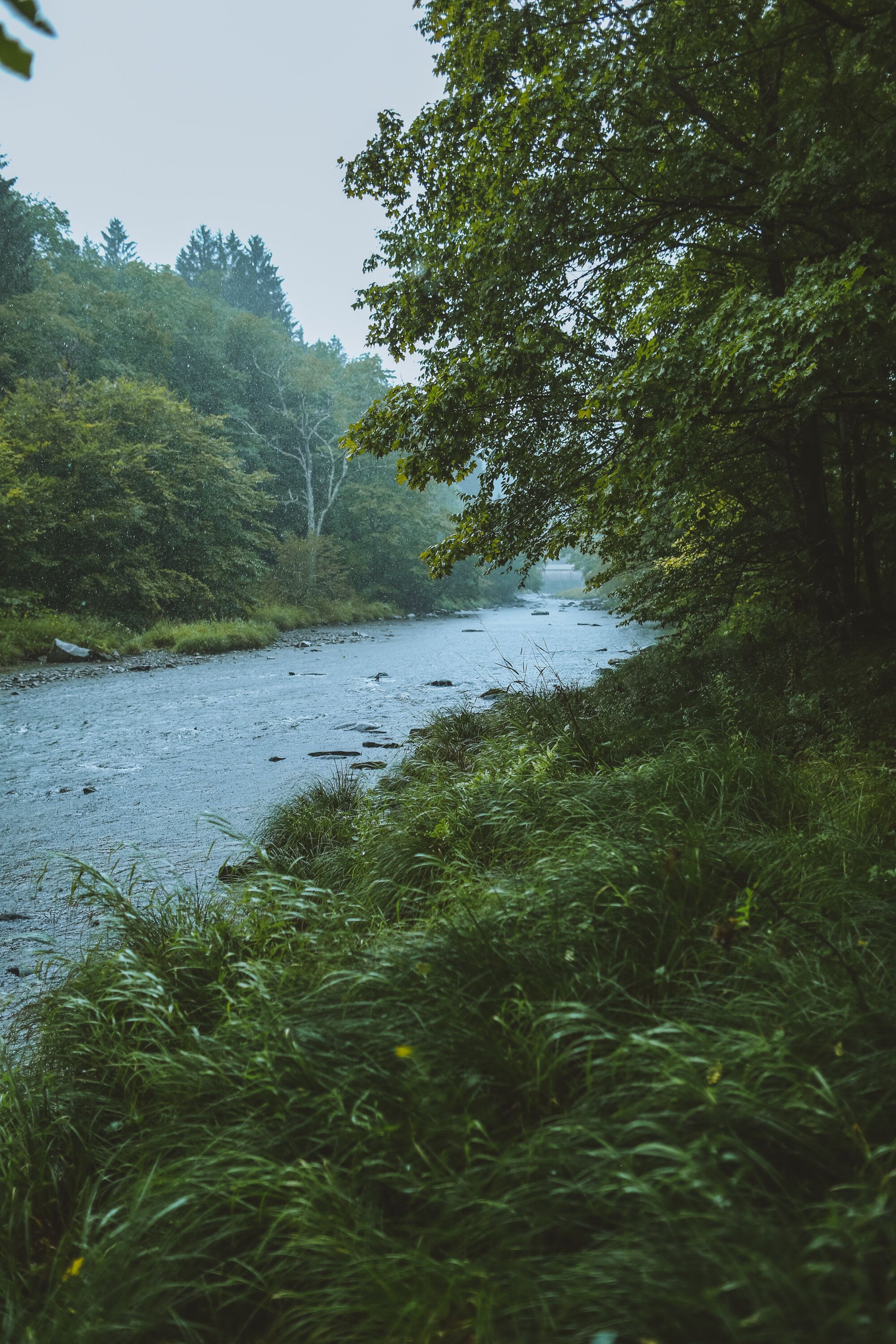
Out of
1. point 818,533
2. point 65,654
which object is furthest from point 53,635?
point 818,533

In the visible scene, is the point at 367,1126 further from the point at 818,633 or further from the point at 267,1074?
the point at 818,633

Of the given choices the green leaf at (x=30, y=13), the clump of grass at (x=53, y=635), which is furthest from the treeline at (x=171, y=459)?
the green leaf at (x=30, y=13)

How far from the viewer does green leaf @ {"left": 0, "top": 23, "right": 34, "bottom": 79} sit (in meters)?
1.00

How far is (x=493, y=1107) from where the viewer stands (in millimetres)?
1728

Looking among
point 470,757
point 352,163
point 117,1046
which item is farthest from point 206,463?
point 117,1046

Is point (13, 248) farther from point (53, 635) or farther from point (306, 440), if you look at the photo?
point (53, 635)

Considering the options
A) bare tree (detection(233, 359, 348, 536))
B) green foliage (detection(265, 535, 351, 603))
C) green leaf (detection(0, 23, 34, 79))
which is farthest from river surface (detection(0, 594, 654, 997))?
bare tree (detection(233, 359, 348, 536))

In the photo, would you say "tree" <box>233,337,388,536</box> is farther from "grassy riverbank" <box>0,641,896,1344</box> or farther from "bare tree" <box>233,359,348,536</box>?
"grassy riverbank" <box>0,641,896,1344</box>

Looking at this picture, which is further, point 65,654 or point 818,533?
point 65,654

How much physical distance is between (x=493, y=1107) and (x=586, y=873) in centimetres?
102

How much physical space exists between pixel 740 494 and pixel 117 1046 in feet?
21.9

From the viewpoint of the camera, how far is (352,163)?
5.73 metres

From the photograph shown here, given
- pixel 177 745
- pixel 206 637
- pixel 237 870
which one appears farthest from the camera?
pixel 206 637

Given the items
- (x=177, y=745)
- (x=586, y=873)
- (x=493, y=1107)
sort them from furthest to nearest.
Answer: (x=177, y=745) < (x=586, y=873) < (x=493, y=1107)
